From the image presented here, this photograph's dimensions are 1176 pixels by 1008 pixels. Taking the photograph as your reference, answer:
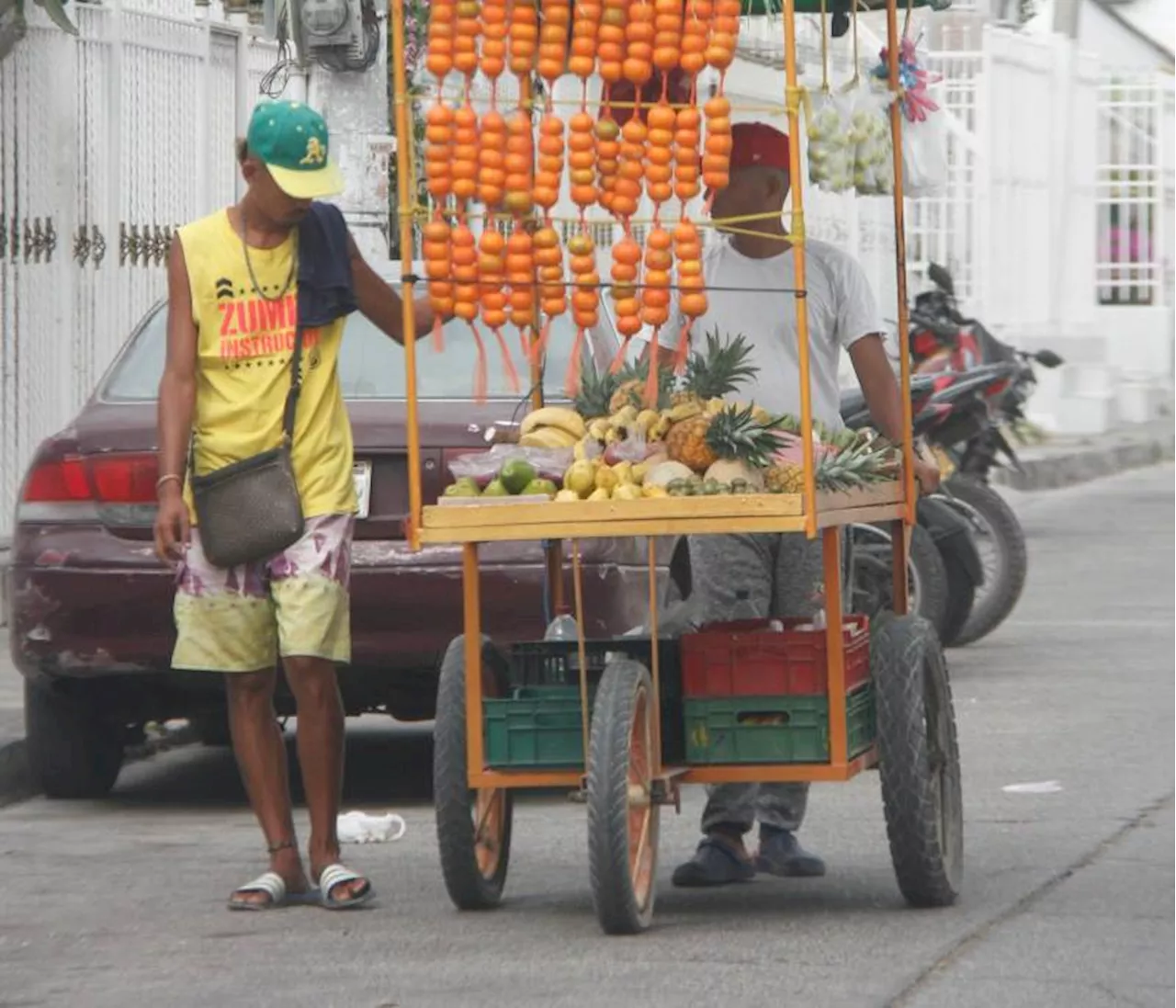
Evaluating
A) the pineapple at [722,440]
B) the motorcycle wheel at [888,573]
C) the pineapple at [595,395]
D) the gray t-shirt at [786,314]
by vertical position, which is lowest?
the motorcycle wheel at [888,573]

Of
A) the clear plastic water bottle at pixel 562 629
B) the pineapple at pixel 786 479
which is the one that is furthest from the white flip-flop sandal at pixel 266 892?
the pineapple at pixel 786 479

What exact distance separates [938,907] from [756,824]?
144cm

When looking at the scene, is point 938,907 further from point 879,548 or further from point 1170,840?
point 879,548

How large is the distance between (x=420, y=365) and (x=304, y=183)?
1995 millimetres

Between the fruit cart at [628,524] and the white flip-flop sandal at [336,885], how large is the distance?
0.24 meters

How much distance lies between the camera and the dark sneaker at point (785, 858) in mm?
7258

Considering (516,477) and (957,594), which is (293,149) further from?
(957,594)

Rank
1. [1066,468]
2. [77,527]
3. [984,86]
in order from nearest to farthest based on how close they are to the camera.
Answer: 1. [77,527]
2. [1066,468]
3. [984,86]

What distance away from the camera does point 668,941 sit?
252 inches

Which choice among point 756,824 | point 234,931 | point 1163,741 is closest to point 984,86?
point 1163,741

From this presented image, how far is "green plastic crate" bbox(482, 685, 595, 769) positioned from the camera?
673 centimetres

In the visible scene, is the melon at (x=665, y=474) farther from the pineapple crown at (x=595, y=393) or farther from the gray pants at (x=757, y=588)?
the gray pants at (x=757, y=588)

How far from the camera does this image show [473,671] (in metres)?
6.80

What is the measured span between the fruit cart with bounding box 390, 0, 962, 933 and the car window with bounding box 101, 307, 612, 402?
156 centimetres
